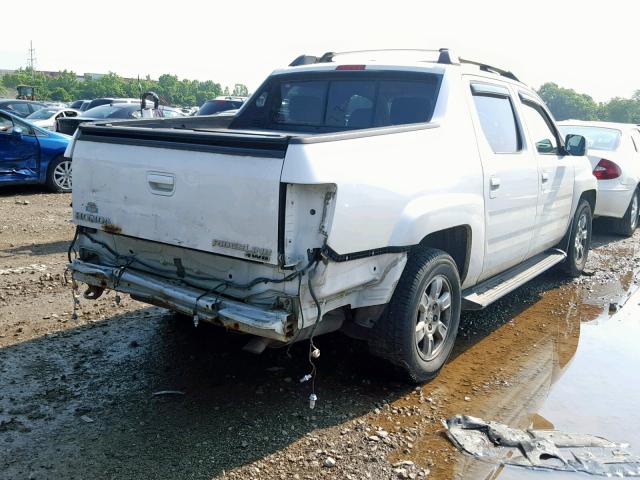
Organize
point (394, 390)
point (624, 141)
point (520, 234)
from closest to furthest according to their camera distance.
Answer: point (394, 390) → point (520, 234) → point (624, 141)

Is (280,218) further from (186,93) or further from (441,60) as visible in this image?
(186,93)

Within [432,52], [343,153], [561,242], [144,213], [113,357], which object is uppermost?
[432,52]

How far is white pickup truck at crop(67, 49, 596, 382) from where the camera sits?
11.0 ft

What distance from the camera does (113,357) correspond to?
461cm

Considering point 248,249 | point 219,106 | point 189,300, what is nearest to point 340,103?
point 248,249

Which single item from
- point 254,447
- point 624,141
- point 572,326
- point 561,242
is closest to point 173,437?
point 254,447

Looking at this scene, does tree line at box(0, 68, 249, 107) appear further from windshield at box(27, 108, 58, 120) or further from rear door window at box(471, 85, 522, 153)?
rear door window at box(471, 85, 522, 153)

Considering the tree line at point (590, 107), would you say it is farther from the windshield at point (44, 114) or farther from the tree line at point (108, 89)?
the tree line at point (108, 89)

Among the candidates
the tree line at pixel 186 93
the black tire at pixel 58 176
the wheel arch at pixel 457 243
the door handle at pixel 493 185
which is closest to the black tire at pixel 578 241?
the door handle at pixel 493 185

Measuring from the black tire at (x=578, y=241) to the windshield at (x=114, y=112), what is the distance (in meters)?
10.7

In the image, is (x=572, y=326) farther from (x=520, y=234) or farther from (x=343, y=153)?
(x=343, y=153)

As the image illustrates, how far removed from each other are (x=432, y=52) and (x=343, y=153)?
223 centimetres

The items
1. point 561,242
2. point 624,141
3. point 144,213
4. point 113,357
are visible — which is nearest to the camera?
point 144,213

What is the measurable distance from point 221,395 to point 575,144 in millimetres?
4484
